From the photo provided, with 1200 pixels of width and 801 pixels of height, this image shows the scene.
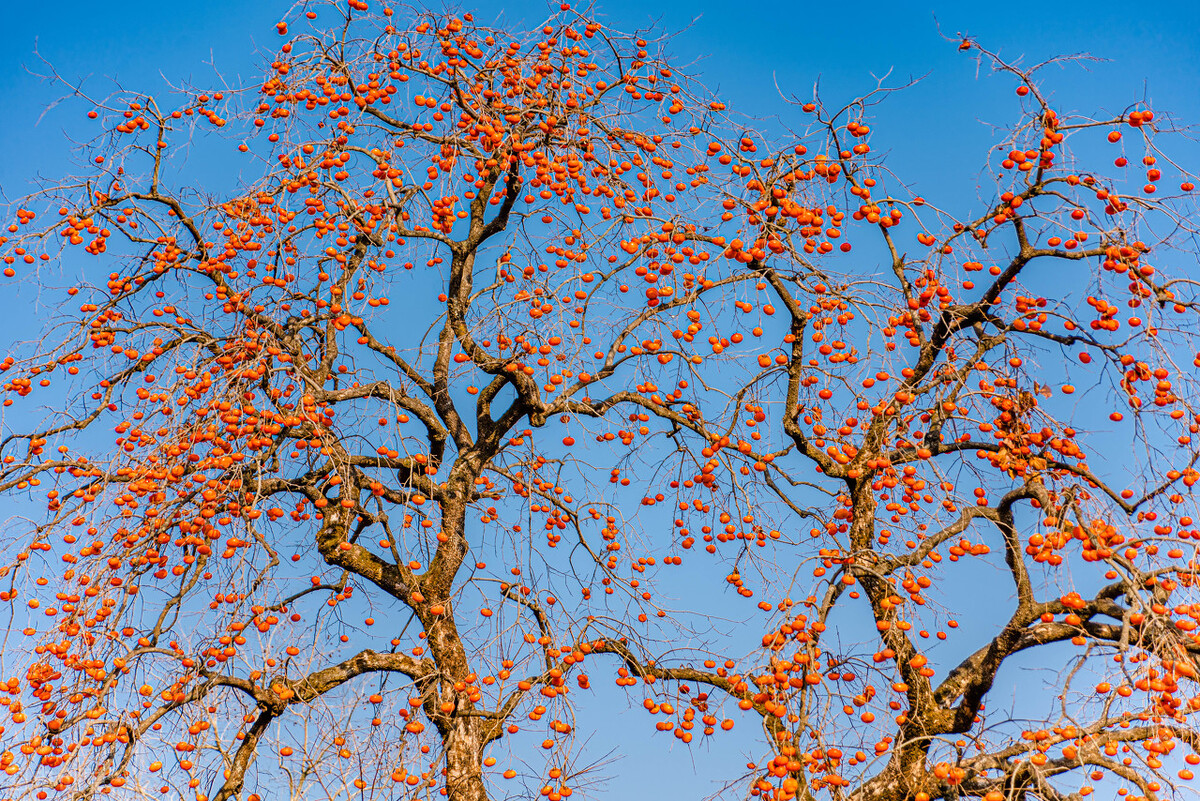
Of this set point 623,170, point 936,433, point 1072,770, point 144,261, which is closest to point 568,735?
point 1072,770

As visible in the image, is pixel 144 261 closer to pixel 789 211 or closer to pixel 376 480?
pixel 376 480

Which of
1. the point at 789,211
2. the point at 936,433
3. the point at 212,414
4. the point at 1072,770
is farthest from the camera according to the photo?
the point at 936,433

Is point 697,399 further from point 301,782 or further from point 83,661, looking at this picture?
point 83,661

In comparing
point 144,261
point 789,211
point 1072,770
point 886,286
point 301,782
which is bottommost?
point 1072,770

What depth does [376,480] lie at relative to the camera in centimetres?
604

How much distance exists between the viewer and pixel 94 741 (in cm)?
491

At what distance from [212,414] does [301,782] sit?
1.91 meters

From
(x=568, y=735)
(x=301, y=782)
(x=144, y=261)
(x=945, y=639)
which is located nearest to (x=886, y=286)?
(x=945, y=639)

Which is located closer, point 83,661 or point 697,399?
point 83,661

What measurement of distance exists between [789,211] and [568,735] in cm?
315

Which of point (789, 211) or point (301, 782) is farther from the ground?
point (789, 211)

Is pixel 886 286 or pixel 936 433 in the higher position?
pixel 886 286

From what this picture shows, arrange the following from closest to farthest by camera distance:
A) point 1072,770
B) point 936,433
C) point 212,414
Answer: point 1072,770 → point 212,414 → point 936,433

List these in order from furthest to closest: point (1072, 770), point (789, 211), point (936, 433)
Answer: point (936, 433) < point (789, 211) < point (1072, 770)
